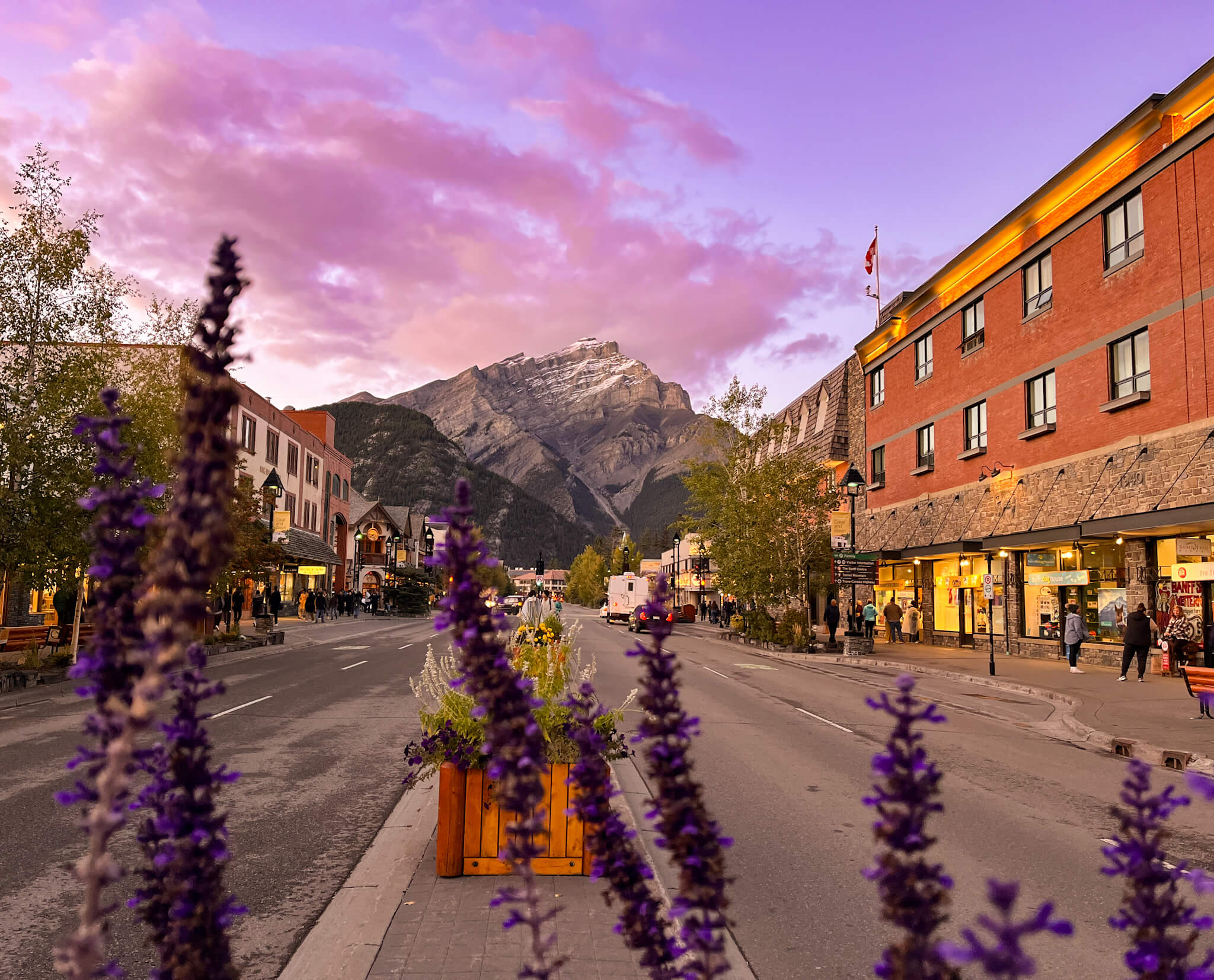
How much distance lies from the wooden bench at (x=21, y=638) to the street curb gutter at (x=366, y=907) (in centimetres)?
1536

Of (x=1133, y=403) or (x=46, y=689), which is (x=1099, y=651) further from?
(x=46, y=689)

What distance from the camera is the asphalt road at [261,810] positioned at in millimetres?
5086

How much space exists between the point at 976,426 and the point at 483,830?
1142 inches

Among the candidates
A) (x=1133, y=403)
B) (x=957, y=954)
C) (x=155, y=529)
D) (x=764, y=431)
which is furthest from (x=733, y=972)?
(x=764, y=431)

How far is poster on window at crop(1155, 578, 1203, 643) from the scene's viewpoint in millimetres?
19781

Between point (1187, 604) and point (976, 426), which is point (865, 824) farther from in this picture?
point (976, 426)

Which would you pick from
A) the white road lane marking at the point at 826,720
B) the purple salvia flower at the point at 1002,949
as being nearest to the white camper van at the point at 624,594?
the white road lane marking at the point at 826,720

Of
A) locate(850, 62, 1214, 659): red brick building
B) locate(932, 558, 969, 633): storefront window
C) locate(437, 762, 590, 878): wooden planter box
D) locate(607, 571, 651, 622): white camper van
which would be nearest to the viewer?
locate(437, 762, 590, 878): wooden planter box

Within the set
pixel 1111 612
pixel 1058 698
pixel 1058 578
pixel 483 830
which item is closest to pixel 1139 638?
pixel 1058 698

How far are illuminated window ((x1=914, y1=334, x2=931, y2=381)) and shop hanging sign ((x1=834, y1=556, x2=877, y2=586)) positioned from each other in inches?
362

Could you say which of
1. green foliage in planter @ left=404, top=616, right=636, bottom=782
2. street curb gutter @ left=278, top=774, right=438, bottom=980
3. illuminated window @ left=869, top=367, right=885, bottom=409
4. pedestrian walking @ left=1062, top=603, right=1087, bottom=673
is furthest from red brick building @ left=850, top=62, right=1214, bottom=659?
street curb gutter @ left=278, top=774, right=438, bottom=980

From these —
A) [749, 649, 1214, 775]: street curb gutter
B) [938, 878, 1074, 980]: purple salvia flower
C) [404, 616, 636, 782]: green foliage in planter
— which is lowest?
[749, 649, 1214, 775]: street curb gutter

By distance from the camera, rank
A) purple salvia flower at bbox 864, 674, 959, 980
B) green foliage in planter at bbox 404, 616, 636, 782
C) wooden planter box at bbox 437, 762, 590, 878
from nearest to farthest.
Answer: purple salvia flower at bbox 864, 674, 959, 980, wooden planter box at bbox 437, 762, 590, 878, green foliage in planter at bbox 404, 616, 636, 782

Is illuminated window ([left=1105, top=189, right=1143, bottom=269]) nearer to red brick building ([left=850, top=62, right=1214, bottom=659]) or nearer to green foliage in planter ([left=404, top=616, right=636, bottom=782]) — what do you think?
red brick building ([left=850, top=62, right=1214, bottom=659])
